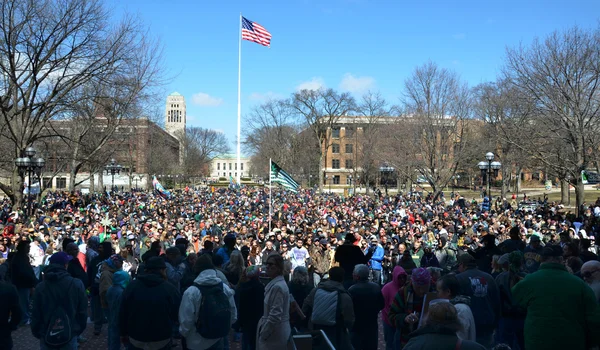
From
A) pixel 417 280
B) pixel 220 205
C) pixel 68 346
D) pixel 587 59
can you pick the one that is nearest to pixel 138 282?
pixel 68 346

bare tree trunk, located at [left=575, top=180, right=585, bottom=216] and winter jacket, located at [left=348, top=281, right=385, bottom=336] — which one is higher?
bare tree trunk, located at [left=575, top=180, right=585, bottom=216]

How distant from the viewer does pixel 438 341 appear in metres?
3.31

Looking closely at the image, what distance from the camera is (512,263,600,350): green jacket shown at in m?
4.60

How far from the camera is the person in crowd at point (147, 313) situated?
4.98m

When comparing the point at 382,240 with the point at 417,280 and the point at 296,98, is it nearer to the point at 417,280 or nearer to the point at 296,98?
the point at 417,280

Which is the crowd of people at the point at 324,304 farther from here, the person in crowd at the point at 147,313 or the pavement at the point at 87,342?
the pavement at the point at 87,342

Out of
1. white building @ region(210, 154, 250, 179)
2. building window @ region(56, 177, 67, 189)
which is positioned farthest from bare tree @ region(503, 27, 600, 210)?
white building @ region(210, 154, 250, 179)

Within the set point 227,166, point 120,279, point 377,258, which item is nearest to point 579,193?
point 377,258

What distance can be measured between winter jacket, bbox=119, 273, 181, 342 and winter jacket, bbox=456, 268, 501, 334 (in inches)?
128

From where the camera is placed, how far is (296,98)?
2849 inches

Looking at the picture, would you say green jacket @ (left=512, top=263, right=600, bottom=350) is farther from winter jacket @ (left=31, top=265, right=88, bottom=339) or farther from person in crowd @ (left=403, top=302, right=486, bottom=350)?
winter jacket @ (left=31, top=265, right=88, bottom=339)

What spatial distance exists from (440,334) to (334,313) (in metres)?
2.31

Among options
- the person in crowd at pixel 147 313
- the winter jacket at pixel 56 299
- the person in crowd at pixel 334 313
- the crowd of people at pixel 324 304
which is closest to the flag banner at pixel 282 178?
the crowd of people at pixel 324 304

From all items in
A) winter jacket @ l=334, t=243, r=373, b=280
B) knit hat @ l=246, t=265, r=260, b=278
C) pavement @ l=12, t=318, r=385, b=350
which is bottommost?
pavement @ l=12, t=318, r=385, b=350
